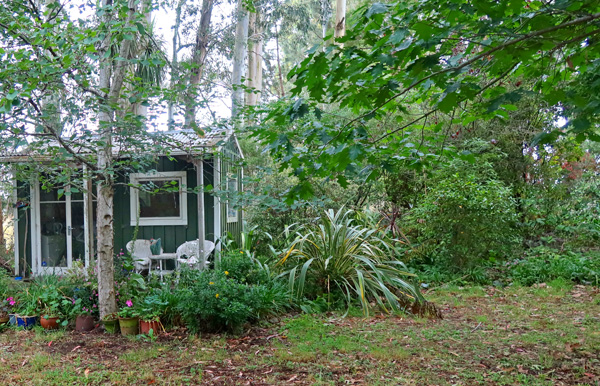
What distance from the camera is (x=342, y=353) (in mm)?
4016

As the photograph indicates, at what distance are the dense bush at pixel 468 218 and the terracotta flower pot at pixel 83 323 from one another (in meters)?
5.35

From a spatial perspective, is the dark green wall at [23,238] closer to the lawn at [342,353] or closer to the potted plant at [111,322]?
the lawn at [342,353]

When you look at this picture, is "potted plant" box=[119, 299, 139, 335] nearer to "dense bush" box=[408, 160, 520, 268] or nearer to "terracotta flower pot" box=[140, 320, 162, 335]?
"terracotta flower pot" box=[140, 320, 162, 335]

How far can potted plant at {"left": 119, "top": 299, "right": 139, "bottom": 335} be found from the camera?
4695 millimetres

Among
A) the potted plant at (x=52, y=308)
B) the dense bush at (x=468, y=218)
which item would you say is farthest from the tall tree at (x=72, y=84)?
the dense bush at (x=468, y=218)

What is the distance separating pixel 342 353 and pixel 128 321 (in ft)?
7.77

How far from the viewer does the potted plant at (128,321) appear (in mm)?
4695

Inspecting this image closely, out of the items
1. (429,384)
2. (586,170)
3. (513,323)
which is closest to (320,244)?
(513,323)

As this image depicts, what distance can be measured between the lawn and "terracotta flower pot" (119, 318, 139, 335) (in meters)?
0.10

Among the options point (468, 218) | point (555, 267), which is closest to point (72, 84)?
point (468, 218)

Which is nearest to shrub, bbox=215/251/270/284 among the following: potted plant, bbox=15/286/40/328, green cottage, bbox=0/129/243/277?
green cottage, bbox=0/129/243/277

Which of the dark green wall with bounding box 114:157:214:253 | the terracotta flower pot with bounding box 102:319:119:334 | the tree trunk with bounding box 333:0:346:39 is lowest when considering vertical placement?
the terracotta flower pot with bounding box 102:319:119:334

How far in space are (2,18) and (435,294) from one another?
6177 millimetres

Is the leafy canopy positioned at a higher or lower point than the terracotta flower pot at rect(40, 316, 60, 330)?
higher
